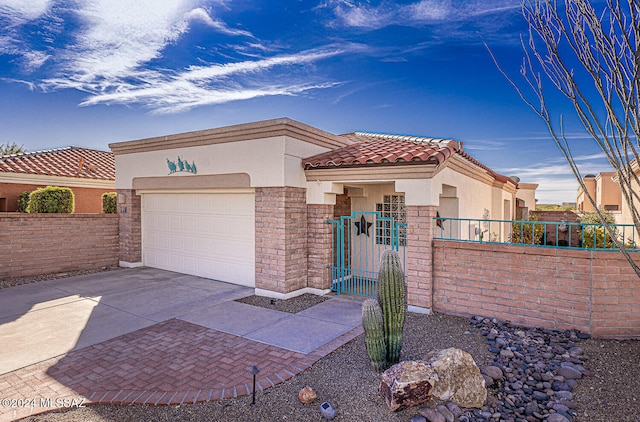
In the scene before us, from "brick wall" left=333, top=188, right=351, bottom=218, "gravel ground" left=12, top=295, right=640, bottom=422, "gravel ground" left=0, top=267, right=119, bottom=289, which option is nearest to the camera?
"gravel ground" left=12, top=295, right=640, bottom=422

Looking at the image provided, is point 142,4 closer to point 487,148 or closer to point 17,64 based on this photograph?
point 17,64

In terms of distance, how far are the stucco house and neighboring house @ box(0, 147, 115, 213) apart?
527 centimetres

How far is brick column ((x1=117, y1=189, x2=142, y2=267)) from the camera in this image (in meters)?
12.9

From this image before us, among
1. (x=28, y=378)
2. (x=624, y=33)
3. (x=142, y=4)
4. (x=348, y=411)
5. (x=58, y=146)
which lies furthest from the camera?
(x=58, y=146)

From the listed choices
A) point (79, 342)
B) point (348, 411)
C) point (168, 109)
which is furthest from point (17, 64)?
point (348, 411)

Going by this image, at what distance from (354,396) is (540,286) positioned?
454cm

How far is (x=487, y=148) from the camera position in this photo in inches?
680

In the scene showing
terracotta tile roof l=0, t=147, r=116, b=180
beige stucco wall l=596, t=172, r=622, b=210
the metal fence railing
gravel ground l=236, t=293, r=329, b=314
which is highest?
terracotta tile roof l=0, t=147, r=116, b=180

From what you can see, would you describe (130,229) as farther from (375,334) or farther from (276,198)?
(375,334)

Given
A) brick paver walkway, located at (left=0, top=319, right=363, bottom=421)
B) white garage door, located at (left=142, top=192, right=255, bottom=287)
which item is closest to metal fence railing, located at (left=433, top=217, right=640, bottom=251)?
brick paver walkway, located at (left=0, top=319, right=363, bottom=421)

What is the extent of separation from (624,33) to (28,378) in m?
8.18

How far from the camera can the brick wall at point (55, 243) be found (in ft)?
35.5

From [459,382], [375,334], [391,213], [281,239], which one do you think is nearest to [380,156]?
[281,239]

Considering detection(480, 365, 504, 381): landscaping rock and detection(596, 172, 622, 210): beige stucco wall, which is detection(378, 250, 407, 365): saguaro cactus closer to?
detection(480, 365, 504, 381): landscaping rock
